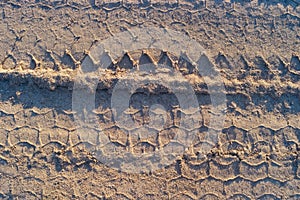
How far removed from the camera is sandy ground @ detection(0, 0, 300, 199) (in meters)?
2.42

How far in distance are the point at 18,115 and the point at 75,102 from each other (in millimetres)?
387

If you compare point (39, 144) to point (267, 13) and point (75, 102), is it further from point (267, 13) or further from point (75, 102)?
point (267, 13)

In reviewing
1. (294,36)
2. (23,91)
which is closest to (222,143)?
(294,36)

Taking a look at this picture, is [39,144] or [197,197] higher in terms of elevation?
[39,144]

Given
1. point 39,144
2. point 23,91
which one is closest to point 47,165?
point 39,144

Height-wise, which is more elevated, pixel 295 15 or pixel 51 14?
pixel 295 15

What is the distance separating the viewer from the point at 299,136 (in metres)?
2.45

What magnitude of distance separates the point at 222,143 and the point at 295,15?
0.99 metres

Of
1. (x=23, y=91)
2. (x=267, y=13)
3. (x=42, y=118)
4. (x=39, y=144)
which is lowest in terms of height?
(x=39, y=144)

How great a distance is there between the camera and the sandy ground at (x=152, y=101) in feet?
7.95

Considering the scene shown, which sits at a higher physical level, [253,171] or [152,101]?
[152,101]

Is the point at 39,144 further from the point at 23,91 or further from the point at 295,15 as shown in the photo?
the point at 295,15

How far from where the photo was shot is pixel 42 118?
2434mm

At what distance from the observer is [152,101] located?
7.98ft
